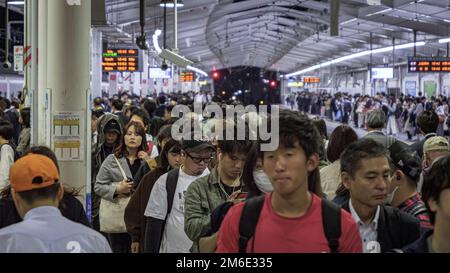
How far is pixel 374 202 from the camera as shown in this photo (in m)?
3.96

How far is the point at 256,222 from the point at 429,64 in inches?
1115

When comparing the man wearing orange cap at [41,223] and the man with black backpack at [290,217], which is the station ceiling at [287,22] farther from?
the man with black backpack at [290,217]

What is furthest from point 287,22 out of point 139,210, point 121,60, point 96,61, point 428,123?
point 139,210

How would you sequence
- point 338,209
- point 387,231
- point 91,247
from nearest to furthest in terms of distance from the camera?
point 338,209, point 91,247, point 387,231

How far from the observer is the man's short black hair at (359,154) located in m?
3.98

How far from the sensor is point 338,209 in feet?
10.7

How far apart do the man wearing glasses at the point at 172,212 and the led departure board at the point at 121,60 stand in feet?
69.9

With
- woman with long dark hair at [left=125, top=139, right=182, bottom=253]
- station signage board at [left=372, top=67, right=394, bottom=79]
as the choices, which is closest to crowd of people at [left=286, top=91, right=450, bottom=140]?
station signage board at [left=372, top=67, right=394, bottom=79]

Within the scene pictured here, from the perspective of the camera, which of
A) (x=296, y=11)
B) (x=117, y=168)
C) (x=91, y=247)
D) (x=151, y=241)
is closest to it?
(x=91, y=247)

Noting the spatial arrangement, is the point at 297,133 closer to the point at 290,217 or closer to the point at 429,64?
the point at 290,217
